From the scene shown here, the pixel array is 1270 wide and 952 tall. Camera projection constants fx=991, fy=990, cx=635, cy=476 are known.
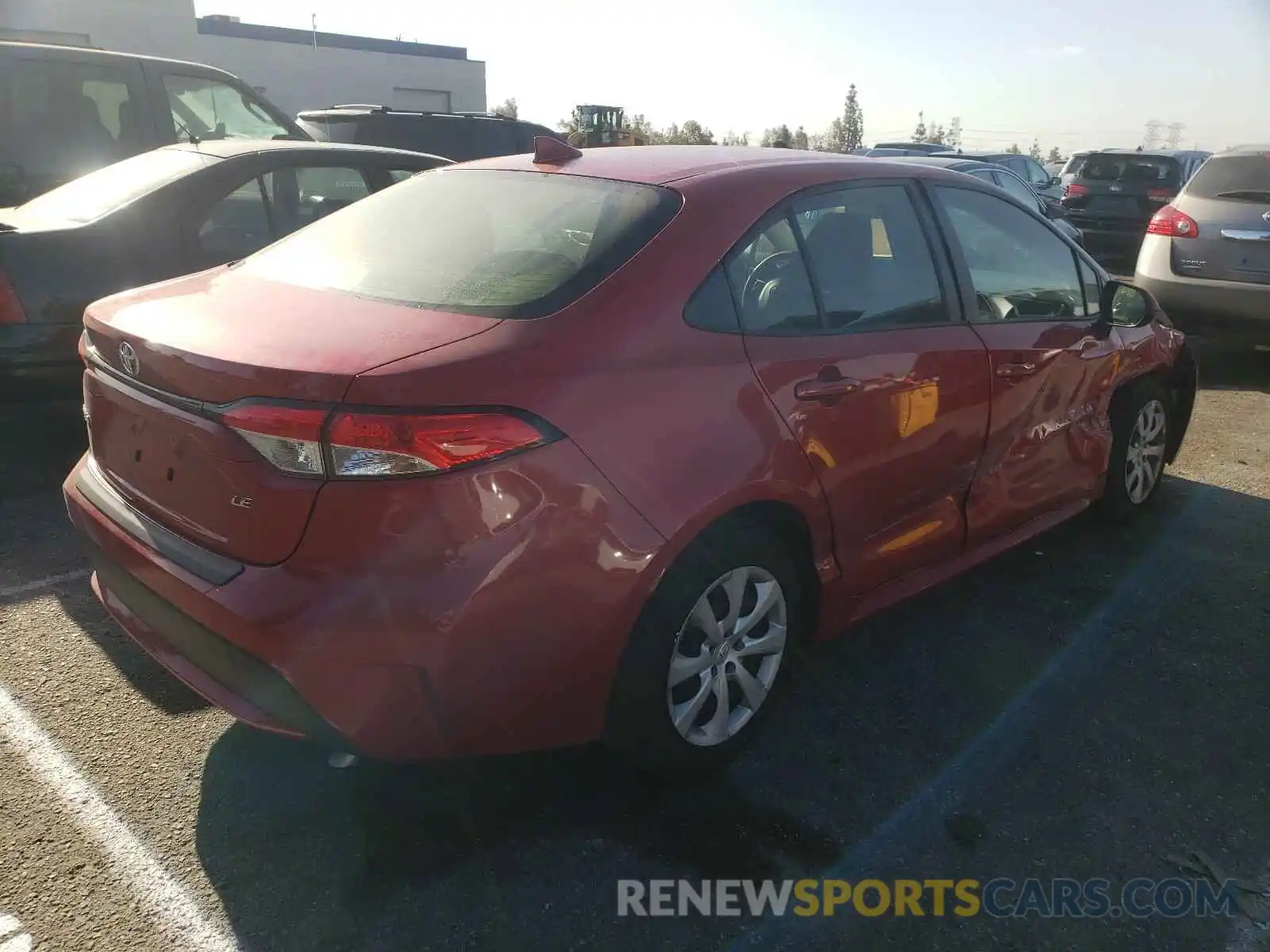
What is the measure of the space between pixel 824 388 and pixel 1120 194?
12.5m

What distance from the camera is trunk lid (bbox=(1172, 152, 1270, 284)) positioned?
721 cm

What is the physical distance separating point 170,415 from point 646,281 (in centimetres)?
114

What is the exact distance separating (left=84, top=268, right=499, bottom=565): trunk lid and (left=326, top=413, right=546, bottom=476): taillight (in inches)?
2.7

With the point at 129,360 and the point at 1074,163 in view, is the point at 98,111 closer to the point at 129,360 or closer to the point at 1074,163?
the point at 129,360

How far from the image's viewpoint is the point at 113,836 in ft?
7.84

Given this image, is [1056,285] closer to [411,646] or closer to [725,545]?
[725,545]

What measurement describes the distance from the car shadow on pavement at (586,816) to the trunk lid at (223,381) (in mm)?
762

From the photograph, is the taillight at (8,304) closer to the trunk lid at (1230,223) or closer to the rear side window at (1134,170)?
the trunk lid at (1230,223)

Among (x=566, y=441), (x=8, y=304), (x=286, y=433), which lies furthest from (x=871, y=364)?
(x=8, y=304)

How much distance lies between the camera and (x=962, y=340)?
3.20m

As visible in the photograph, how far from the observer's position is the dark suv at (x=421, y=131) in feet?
30.8

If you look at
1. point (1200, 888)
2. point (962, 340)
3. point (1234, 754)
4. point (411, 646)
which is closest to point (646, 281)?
point (411, 646)

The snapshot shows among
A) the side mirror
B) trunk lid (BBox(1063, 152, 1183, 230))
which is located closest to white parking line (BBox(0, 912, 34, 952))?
the side mirror

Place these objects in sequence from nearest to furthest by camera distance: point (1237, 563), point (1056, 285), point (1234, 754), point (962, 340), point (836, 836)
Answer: point (836, 836) → point (1234, 754) → point (962, 340) → point (1056, 285) → point (1237, 563)
